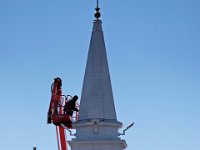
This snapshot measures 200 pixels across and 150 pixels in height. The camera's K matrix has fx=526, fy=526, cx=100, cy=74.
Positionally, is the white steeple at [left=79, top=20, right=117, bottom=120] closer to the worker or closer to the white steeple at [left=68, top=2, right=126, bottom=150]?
the white steeple at [left=68, top=2, right=126, bottom=150]

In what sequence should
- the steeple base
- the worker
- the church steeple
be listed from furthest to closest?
1. the worker
2. the church steeple
3. the steeple base

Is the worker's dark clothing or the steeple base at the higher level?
the worker's dark clothing

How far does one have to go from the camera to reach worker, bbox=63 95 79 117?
40.1 meters

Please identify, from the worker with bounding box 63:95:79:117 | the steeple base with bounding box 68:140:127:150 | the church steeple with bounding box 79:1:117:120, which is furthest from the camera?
the worker with bounding box 63:95:79:117

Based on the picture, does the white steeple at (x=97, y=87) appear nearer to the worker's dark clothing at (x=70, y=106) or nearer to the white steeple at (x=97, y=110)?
the white steeple at (x=97, y=110)

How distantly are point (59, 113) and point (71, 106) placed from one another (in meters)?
1.48

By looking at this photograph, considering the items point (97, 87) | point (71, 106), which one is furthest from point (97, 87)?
point (71, 106)

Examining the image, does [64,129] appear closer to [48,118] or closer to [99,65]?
[48,118]

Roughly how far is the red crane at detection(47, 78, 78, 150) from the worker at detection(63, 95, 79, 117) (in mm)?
157

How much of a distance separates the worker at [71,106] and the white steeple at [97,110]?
2.38 meters

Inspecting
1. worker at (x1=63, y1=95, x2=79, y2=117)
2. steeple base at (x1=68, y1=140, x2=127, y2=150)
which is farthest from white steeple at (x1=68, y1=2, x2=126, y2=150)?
worker at (x1=63, y1=95, x2=79, y2=117)

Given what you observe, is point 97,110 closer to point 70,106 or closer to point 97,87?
point 97,87

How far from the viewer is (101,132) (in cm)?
3678

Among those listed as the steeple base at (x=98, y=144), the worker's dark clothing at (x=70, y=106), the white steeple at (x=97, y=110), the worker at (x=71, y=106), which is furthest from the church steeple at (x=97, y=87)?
the worker's dark clothing at (x=70, y=106)
